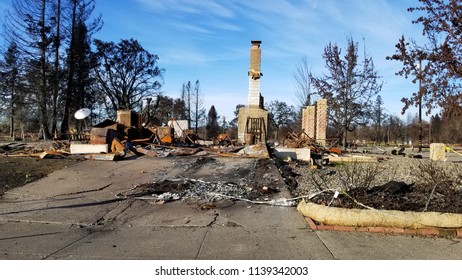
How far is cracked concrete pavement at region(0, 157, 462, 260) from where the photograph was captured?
4.54 meters

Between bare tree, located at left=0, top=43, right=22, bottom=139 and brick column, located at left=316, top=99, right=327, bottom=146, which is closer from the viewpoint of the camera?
brick column, located at left=316, top=99, right=327, bottom=146

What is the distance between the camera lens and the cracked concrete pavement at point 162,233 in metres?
4.54

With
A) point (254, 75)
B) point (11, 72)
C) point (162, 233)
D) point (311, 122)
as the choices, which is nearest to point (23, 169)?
point (162, 233)

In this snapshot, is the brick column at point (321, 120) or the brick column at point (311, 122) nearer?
the brick column at point (321, 120)

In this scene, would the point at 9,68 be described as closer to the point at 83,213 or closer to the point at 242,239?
the point at 83,213

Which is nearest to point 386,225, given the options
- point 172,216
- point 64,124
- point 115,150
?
point 172,216

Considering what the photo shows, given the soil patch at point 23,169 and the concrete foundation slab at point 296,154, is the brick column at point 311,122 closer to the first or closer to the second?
the concrete foundation slab at point 296,154

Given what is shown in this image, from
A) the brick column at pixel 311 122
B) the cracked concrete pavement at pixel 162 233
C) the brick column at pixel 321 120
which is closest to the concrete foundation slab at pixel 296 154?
the cracked concrete pavement at pixel 162 233

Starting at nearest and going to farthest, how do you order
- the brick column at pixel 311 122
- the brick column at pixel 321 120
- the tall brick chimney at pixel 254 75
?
1. the tall brick chimney at pixel 254 75
2. the brick column at pixel 321 120
3. the brick column at pixel 311 122

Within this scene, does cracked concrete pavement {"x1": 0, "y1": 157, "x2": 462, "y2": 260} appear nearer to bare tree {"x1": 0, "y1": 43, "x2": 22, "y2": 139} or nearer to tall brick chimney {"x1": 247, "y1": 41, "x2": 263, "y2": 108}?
tall brick chimney {"x1": 247, "y1": 41, "x2": 263, "y2": 108}

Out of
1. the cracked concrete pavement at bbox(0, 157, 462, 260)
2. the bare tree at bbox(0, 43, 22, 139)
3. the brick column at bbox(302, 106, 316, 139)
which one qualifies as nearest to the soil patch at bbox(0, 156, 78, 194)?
the cracked concrete pavement at bbox(0, 157, 462, 260)

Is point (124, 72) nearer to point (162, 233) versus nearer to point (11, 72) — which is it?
point (11, 72)

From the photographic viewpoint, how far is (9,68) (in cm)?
3125

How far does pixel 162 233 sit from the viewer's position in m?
5.45
